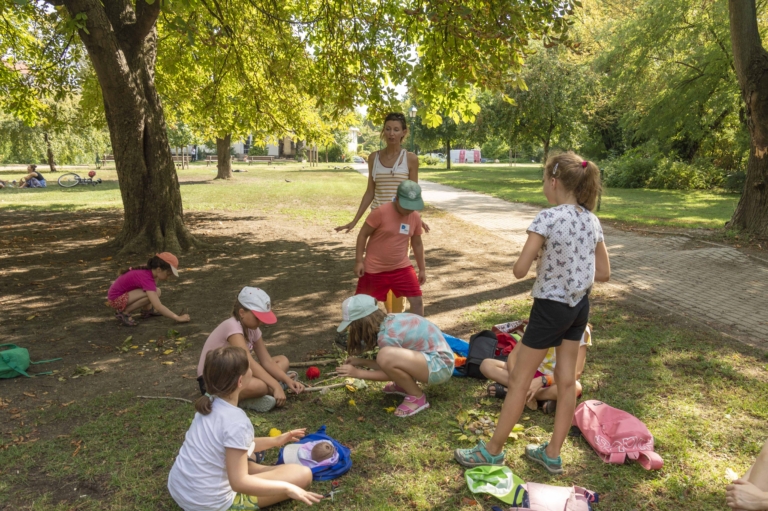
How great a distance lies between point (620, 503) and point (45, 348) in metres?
5.34

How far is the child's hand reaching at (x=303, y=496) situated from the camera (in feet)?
8.75

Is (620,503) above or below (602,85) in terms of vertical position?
below

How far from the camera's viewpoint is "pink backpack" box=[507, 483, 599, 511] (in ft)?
9.05

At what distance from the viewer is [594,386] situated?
13.9 ft

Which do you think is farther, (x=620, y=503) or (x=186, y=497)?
(x=620, y=503)

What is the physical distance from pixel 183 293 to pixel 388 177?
3.75 m

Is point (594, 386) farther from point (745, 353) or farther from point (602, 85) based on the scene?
point (602, 85)

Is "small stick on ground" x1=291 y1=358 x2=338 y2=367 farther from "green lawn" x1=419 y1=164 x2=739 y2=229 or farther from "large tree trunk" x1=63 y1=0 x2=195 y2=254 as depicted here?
"green lawn" x1=419 y1=164 x2=739 y2=229

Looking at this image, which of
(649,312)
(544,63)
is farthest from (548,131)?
(649,312)

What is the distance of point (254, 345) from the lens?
402cm

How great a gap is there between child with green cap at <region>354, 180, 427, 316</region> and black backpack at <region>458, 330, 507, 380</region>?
742mm

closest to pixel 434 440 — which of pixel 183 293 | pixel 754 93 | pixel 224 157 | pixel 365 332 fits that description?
pixel 365 332

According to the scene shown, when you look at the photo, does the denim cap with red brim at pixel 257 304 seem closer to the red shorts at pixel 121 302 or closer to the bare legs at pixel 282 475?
the bare legs at pixel 282 475

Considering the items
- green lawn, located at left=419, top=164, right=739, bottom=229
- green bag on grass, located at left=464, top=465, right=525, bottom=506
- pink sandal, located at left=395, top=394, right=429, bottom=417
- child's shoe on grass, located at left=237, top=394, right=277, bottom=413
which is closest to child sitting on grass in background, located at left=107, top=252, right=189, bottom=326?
child's shoe on grass, located at left=237, top=394, right=277, bottom=413
